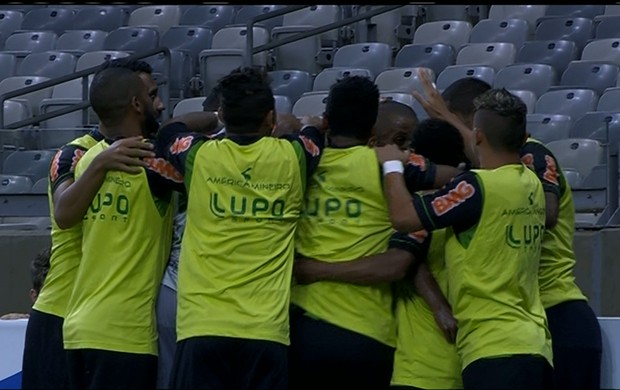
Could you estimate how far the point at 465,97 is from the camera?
561cm

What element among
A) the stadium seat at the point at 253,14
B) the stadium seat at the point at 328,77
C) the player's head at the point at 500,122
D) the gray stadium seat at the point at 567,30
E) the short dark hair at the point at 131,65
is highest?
the short dark hair at the point at 131,65

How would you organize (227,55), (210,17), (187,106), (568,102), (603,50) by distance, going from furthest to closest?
(210,17)
(227,55)
(603,50)
(187,106)
(568,102)

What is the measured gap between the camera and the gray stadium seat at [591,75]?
36.6ft

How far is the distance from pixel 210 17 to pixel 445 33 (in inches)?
107

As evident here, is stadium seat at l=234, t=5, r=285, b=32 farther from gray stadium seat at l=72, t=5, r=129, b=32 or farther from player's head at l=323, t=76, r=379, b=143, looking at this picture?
player's head at l=323, t=76, r=379, b=143

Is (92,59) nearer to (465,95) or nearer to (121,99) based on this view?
(121,99)

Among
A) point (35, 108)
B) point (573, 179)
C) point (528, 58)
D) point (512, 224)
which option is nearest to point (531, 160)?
point (512, 224)

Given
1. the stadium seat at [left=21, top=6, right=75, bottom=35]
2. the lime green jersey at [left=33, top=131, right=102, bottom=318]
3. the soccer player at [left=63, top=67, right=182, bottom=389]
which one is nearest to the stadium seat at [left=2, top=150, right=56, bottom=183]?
the lime green jersey at [left=33, top=131, right=102, bottom=318]

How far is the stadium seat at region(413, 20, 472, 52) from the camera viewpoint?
12617 mm

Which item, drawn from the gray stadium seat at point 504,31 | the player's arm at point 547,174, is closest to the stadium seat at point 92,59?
the gray stadium seat at point 504,31

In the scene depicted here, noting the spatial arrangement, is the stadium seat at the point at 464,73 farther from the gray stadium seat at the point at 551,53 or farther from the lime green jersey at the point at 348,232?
the lime green jersey at the point at 348,232

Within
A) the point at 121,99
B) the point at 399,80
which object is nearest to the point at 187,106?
the point at 399,80

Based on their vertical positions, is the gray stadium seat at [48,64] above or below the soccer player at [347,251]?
below

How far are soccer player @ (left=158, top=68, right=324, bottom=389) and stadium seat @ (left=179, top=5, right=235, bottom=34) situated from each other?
8.63m
